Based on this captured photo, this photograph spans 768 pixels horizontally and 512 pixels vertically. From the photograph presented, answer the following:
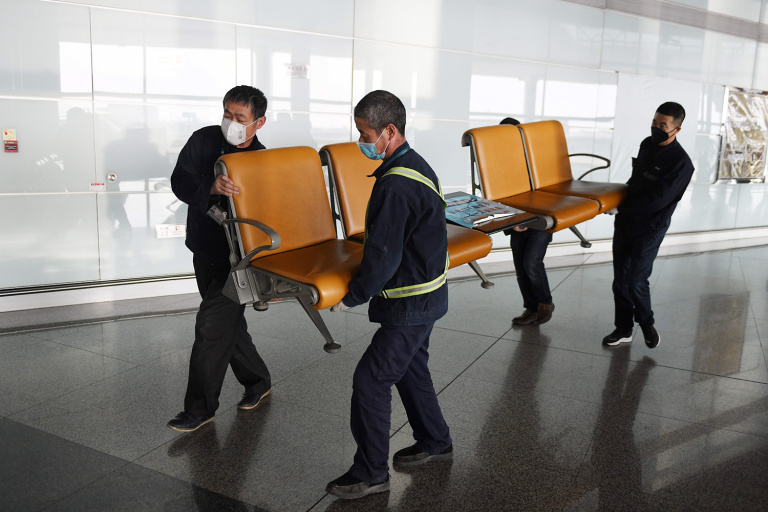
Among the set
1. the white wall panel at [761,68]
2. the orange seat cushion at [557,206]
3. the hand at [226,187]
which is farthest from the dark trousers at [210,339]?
the white wall panel at [761,68]

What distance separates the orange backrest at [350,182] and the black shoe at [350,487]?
3.82ft

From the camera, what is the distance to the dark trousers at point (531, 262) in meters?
5.24

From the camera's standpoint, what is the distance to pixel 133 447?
327 centimetres

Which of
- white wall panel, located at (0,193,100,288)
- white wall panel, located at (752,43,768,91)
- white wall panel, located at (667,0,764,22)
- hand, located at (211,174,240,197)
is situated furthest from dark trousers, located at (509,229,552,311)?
white wall panel, located at (752,43,768,91)

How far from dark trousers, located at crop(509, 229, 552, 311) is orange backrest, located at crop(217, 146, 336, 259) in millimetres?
2311

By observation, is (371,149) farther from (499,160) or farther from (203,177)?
(499,160)

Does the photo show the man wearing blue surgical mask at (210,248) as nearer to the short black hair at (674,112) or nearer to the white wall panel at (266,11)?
the short black hair at (674,112)

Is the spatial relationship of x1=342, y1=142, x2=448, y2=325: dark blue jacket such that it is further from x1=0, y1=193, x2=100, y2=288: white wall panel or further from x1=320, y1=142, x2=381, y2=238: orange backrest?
x1=0, y1=193, x2=100, y2=288: white wall panel

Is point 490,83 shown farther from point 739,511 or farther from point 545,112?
point 739,511

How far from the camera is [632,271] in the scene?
15.9ft

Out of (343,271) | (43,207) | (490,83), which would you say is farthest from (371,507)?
(490,83)

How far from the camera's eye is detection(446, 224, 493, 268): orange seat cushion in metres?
3.31

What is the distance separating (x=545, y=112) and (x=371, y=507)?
6660mm

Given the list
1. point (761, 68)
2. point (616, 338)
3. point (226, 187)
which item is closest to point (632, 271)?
point (616, 338)
